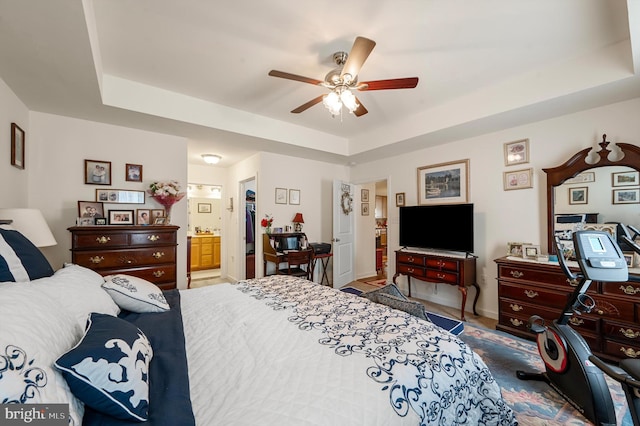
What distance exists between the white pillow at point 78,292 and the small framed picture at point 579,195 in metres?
4.09

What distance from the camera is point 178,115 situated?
119 inches

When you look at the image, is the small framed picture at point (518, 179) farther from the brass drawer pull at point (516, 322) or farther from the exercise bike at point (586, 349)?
the exercise bike at point (586, 349)

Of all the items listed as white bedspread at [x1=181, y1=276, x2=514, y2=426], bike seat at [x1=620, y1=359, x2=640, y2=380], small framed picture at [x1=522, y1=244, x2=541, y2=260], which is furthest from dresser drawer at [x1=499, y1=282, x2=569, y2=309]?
white bedspread at [x1=181, y1=276, x2=514, y2=426]

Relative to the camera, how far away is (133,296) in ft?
5.15

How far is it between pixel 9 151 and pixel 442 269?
4.61 m

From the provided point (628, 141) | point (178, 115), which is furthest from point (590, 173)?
point (178, 115)

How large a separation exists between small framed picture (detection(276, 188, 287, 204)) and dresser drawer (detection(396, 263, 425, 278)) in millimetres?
2156

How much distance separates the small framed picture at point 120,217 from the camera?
3.19 meters

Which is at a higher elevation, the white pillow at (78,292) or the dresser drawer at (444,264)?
the white pillow at (78,292)

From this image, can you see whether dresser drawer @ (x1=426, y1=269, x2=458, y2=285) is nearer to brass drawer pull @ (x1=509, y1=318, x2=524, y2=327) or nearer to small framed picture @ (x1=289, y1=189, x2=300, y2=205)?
brass drawer pull @ (x1=509, y1=318, x2=524, y2=327)

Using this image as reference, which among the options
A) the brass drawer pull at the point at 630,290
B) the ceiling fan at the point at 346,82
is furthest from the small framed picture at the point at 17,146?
the brass drawer pull at the point at 630,290

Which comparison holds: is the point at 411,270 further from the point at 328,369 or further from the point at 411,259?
the point at 328,369

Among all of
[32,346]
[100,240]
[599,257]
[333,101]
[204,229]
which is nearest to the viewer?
[32,346]

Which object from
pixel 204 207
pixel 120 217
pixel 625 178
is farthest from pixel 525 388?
pixel 204 207
